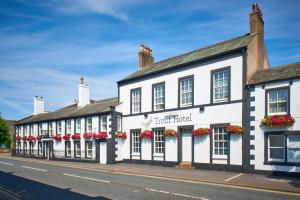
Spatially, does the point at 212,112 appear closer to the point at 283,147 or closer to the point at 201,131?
the point at 201,131

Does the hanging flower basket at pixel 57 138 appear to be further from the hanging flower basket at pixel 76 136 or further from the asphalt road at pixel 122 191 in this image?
the asphalt road at pixel 122 191

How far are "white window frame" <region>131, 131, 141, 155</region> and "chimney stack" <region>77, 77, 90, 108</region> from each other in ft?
42.4

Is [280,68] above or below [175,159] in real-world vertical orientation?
above

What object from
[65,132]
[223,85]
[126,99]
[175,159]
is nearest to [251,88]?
[223,85]

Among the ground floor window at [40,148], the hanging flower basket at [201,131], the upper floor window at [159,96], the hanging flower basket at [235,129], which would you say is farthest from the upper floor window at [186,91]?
the ground floor window at [40,148]

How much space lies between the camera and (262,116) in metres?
17.3

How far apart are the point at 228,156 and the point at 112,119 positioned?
41.0 feet

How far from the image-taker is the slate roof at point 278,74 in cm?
1662

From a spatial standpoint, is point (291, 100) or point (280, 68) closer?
point (291, 100)

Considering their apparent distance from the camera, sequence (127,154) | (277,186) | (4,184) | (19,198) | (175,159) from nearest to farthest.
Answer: (19,198) → (277,186) → (4,184) → (175,159) → (127,154)

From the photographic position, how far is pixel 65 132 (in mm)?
34000

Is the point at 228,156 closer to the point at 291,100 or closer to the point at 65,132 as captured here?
the point at 291,100

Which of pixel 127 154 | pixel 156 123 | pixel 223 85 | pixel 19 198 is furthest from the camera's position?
pixel 127 154

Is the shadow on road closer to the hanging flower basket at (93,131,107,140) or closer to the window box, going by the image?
the window box
